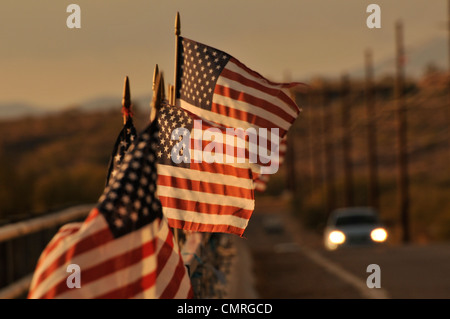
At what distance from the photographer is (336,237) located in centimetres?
2941

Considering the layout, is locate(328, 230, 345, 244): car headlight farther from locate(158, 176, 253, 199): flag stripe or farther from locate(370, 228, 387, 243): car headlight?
locate(158, 176, 253, 199): flag stripe

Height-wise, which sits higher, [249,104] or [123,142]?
[249,104]

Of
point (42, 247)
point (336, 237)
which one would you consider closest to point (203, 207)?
point (42, 247)

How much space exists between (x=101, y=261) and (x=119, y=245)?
0.52 feet

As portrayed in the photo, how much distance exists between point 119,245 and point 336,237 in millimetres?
23986

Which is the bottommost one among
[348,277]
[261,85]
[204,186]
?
[204,186]

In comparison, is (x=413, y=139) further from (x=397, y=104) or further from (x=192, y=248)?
(x=192, y=248)

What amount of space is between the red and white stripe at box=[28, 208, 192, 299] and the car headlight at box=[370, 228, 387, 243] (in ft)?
76.3

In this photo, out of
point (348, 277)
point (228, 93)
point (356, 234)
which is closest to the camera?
point (228, 93)

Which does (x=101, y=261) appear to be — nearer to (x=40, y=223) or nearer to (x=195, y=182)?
(x=195, y=182)

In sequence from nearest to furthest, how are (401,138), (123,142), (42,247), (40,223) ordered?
1. (123,142)
2. (40,223)
3. (42,247)
4. (401,138)

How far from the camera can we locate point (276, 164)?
1259cm

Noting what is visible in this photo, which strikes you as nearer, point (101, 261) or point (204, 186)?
point (101, 261)
